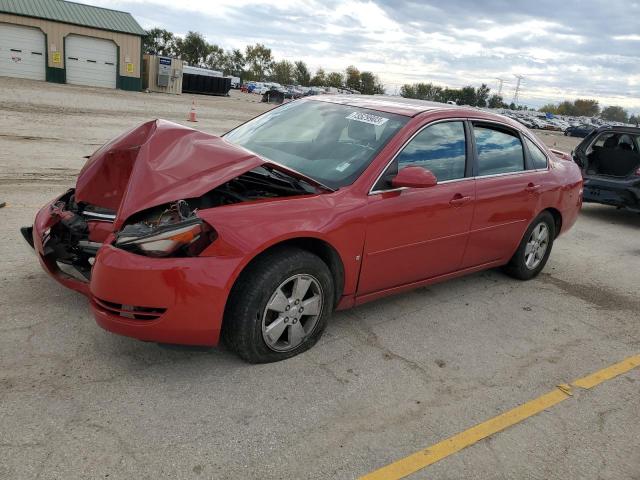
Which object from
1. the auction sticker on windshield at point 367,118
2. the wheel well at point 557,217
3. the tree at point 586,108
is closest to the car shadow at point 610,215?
the wheel well at point 557,217

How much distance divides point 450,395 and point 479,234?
66.6 inches

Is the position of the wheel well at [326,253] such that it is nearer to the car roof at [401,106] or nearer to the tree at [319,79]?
the car roof at [401,106]

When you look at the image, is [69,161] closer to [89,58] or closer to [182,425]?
[182,425]

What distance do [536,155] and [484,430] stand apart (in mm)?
3190

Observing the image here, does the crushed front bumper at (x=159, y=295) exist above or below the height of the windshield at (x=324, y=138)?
below

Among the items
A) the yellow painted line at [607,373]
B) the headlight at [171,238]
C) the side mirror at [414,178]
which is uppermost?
the side mirror at [414,178]

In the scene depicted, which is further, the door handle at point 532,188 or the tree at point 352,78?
the tree at point 352,78

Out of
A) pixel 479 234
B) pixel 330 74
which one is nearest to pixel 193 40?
pixel 330 74

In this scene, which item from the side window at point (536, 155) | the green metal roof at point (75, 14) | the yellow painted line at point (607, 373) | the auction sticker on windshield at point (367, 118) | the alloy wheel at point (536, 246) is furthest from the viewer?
the green metal roof at point (75, 14)

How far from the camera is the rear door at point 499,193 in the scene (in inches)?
176

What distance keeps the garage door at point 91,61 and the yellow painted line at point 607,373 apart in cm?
3874

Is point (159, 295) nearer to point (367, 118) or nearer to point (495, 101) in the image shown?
point (367, 118)

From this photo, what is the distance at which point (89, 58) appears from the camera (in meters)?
36.3

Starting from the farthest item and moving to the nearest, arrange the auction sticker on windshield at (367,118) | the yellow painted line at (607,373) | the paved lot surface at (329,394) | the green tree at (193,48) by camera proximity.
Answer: the green tree at (193,48)
the auction sticker on windshield at (367,118)
the yellow painted line at (607,373)
the paved lot surface at (329,394)
